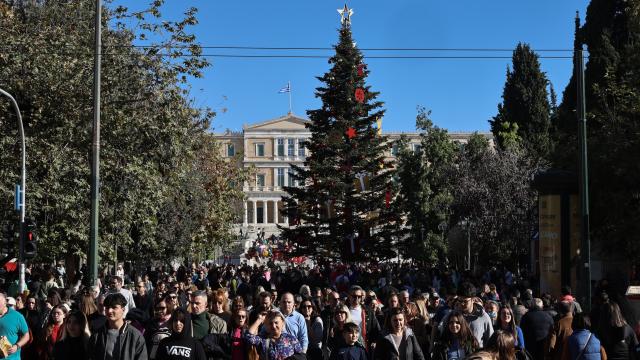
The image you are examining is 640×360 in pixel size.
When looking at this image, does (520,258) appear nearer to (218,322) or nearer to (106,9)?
(106,9)

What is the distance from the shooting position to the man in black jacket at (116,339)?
7.80m

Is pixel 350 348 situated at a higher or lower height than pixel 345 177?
lower

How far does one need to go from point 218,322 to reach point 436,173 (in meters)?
44.8

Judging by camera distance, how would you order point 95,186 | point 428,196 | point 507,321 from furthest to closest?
point 428,196 < point 95,186 < point 507,321

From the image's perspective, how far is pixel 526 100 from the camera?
2288 inches

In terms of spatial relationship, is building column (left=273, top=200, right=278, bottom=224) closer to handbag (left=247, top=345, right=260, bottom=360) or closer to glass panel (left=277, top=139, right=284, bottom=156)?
glass panel (left=277, top=139, right=284, bottom=156)

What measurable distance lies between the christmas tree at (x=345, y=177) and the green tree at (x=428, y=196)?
2.59 metres

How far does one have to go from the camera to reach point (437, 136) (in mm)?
54344

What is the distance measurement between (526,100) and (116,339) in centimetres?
5277

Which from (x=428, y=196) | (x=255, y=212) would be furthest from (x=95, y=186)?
(x=255, y=212)

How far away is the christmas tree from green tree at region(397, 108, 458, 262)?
259 centimetres

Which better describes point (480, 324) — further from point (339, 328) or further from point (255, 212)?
point (255, 212)

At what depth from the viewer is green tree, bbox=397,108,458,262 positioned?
5303 cm

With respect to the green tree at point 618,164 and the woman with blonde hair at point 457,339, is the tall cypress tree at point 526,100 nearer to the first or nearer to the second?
the green tree at point 618,164
